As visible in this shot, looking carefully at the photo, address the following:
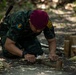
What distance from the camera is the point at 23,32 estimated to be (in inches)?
204

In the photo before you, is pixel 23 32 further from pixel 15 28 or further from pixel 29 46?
pixel 29 46

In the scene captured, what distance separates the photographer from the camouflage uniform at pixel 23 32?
199 inches

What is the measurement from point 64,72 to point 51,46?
540mm

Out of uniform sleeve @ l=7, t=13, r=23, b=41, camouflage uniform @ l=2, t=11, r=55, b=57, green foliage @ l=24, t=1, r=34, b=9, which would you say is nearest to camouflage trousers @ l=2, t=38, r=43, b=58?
camouflage uniform @ l=2, t=11, r=55, b=57

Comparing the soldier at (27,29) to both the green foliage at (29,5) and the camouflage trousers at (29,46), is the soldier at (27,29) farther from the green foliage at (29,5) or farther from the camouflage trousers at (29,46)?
the green foliage at (29,5)

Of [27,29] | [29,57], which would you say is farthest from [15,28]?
A: [29,57]

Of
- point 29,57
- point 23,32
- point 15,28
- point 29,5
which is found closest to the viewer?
point 29,57

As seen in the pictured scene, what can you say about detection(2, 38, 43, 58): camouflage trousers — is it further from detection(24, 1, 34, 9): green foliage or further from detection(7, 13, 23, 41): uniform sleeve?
detection(24, 1, 34, 9): green foliage

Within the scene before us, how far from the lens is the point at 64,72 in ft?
16.4

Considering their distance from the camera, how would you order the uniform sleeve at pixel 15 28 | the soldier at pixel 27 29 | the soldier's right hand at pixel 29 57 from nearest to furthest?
the soldier at pixel 27 29, the soldier's right hand at pixel 29 57, the uniform sleeve at pixel 15 28

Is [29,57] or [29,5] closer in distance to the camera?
[29,57]

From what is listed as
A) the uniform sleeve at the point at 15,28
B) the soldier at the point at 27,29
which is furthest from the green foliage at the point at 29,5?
the uniform sleeve at the point at 15,28

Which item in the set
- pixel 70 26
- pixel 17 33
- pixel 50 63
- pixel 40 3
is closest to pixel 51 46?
pixel 50 63

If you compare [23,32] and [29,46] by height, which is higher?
[23,32]
